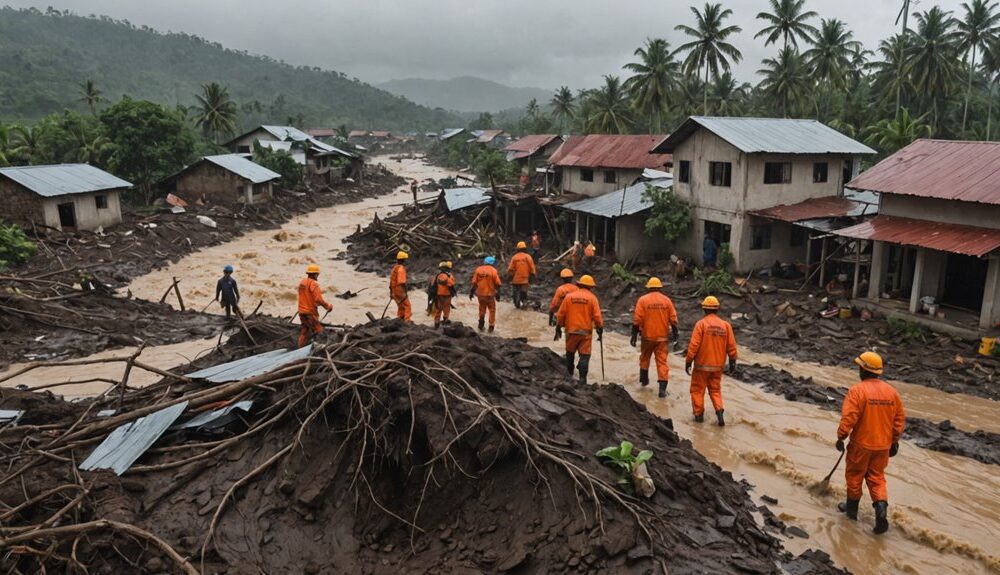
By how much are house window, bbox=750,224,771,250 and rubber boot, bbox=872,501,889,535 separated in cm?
1408

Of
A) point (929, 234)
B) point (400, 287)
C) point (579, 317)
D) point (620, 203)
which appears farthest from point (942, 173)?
point (400, 287)

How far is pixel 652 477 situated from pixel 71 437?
5.85 m

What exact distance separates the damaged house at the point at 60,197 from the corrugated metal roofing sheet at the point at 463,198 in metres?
13.2

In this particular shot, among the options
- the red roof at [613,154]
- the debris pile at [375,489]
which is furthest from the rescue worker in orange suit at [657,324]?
the red roof at [613,154]

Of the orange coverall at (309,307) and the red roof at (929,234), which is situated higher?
the red roof at (929,234)

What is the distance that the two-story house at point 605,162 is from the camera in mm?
27281

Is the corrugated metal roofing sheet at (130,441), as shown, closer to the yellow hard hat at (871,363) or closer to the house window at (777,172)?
→ the yellow hard hat at (871,363)

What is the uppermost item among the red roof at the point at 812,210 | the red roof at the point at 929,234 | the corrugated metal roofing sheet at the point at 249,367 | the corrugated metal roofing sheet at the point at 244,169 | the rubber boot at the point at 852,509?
the corrugated metal roofing sheet at the point at 244,169

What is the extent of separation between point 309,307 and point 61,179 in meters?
19.6

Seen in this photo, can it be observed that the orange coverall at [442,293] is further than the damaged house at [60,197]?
No

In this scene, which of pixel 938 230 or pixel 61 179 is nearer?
pixel 938 230

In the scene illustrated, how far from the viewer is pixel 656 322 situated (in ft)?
34.5

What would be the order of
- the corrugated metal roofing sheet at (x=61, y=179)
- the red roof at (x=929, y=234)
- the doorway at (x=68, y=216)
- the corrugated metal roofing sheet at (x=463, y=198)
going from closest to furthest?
the red roof at (x=929, y=234) < the corrugated metal roofing sheet at (x=61, y=179) < the doorway at (x=68, y=216) < the corrugated metal roofing sheet at (x=463, y=198)

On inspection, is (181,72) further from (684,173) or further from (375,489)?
(375,489)
